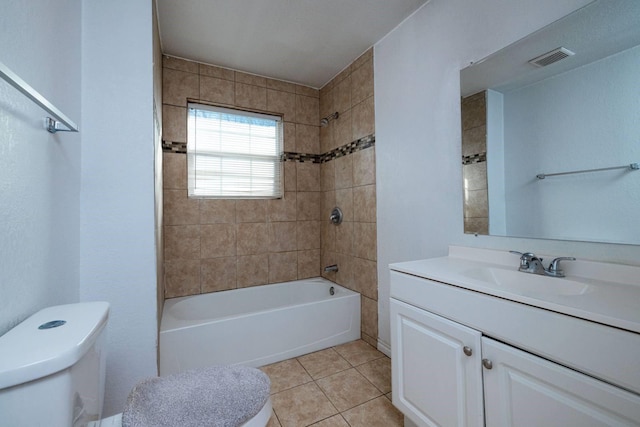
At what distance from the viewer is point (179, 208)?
94.0 inches

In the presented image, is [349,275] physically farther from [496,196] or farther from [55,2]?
[55,2]

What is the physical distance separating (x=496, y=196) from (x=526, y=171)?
0.17 meters

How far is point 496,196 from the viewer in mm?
1393

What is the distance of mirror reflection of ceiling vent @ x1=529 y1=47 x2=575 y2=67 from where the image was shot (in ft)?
3.78

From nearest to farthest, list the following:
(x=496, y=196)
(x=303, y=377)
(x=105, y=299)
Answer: (x=105, y=299), (x=496, y=196), (x=303, y=377)

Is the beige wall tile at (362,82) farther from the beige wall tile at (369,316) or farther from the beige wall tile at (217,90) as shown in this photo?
the beige wall tile at (369,316)

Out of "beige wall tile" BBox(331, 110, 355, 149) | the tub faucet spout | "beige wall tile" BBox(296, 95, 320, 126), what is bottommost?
the tub faucet spout

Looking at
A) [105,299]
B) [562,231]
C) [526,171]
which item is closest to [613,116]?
[526,171]

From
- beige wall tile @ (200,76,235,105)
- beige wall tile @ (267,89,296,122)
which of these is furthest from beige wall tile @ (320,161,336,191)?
beige wall tile @ (200,76,235,105)

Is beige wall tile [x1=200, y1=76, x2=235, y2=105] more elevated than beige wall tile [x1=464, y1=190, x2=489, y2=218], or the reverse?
beige wall tile [x1=200, y1=76, x2=235, y2=105]

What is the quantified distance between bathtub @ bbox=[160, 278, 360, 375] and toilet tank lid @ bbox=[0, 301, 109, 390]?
1073mm

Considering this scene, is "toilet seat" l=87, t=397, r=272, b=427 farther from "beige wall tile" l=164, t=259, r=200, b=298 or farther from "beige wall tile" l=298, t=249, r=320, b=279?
"beige wall tile" l=298, t=249, r=320, b=279

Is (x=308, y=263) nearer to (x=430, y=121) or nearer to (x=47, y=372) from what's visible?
(x=430, y=121)

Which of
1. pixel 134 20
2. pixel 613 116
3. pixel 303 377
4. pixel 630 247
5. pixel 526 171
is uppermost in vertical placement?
pixel 134 20
